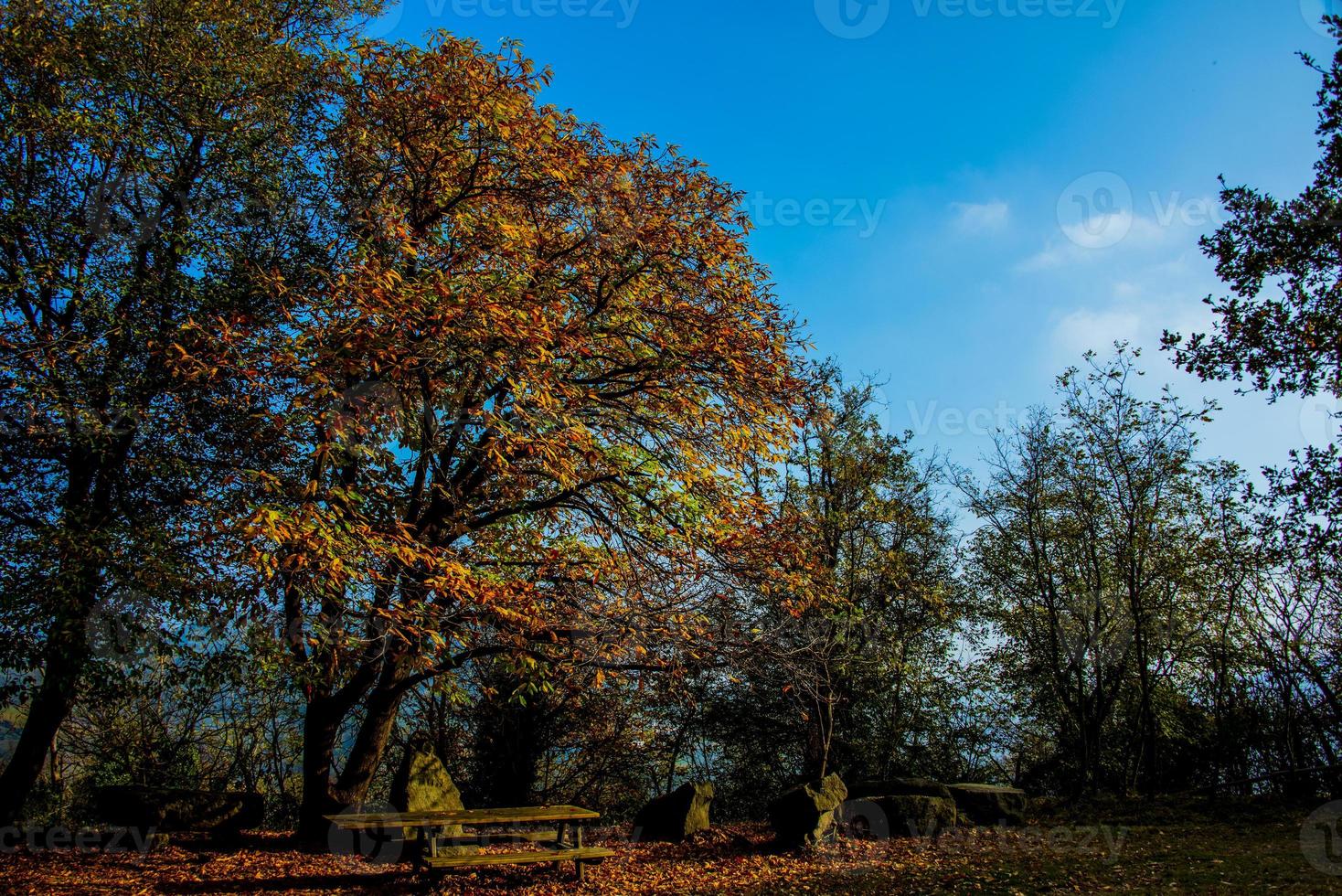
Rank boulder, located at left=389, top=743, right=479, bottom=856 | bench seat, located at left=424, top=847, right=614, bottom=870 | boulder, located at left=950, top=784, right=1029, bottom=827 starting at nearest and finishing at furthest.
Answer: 1. bench seat, located at left=424, top=847, right=614, bottom=870
2. boulder, located at left=389, top=743, right=479, bottom=856
3. boulder, located at left=950, top=784, right=1029, bottom=827

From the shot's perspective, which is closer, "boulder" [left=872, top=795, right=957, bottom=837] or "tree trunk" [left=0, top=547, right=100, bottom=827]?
"tree trunk" [left=0, top=547, right=100, bottom=827]

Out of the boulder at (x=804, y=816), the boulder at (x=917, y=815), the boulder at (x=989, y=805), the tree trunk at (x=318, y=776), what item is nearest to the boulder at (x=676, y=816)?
the boulder at (x=804, y=816)

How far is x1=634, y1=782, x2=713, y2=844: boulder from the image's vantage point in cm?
1105

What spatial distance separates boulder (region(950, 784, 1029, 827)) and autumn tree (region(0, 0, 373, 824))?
1133 cm

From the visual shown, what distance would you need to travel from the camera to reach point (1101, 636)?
16.1 meters

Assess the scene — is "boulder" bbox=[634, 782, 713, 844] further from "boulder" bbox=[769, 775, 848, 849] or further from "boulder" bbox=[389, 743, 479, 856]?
"boulder" bbox=[389, 743, 479, 856]

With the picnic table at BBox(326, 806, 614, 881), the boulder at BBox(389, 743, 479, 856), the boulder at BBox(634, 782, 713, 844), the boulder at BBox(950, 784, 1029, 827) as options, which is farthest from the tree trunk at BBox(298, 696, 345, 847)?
the boulder at BBox(950, 784, 1029, 827)

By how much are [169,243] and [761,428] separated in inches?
312

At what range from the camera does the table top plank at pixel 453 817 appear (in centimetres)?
758

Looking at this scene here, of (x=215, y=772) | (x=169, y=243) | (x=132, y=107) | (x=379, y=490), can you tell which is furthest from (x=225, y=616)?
(x=215, y=772)

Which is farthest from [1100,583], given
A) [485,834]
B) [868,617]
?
[485,834]

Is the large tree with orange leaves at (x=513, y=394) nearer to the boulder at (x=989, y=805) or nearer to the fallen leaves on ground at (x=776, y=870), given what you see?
the fallen leaves on ground at (x=776, y=870)

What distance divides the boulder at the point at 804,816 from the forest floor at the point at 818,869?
0.29 meters

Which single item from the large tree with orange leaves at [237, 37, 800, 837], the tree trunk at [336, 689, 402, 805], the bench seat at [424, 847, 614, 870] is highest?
the large tree with orange leaves at [237, 37, 800, 837]
